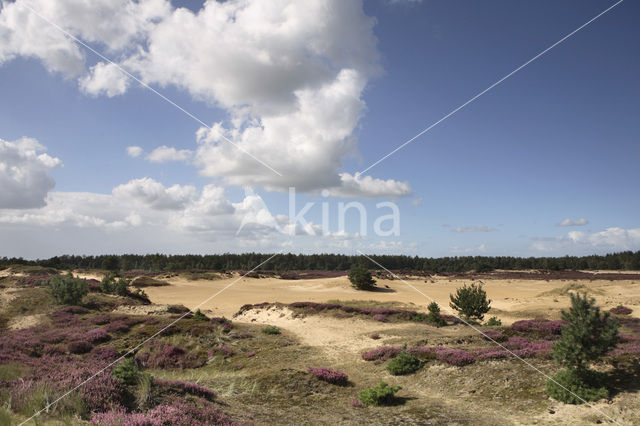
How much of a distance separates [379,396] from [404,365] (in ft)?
13.8

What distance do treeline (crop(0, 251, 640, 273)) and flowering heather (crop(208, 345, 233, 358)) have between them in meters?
108

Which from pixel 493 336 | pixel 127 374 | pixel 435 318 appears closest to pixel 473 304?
pixel 435 318

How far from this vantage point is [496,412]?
10.2 metres

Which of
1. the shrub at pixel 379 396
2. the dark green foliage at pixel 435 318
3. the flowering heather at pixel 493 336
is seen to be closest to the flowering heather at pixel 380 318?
the dark green foliage at pixel 435 318

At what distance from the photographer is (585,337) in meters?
10.6

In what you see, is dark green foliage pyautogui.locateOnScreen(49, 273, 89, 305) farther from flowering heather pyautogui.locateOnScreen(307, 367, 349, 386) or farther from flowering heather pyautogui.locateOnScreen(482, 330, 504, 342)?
flowering heather pyautogui.locateOnScreen(482, 330, 504, 342)

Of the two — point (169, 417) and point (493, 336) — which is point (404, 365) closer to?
point (493, 336)

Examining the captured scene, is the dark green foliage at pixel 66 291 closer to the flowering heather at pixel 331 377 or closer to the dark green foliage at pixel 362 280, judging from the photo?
the flowering heather at pixel 331 377

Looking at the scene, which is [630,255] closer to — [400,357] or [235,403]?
[400,357]

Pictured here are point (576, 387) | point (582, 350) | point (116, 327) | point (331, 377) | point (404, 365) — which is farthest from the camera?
point (116, 327)

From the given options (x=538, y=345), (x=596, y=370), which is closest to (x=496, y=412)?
(x=596, y=370)

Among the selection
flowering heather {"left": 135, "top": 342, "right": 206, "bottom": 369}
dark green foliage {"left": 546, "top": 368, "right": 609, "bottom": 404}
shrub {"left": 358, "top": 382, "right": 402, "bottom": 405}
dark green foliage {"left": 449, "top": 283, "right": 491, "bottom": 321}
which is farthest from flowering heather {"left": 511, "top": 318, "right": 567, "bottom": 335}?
flowering heather {"left": 135, "top": 342, "right": 206, "bottom": 369}

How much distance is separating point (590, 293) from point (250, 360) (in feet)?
159

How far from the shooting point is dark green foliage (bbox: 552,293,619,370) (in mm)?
10453
